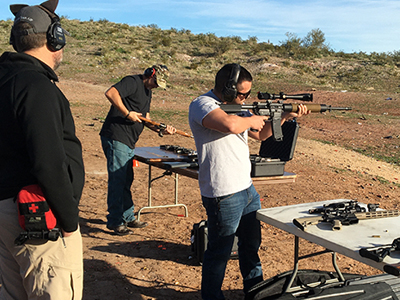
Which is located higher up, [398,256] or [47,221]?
[47,221]

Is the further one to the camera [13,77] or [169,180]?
[169,180]

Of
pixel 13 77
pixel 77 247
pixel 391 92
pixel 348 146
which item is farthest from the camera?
pixel 391 92

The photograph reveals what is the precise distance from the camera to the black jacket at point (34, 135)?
1844 millimetres

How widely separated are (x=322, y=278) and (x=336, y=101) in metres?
20.6

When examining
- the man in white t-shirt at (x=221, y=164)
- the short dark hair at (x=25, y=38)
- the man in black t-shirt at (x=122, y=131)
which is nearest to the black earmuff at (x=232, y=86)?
the man in white t-shirt at (x=221, y=164)

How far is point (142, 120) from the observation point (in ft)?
16.4

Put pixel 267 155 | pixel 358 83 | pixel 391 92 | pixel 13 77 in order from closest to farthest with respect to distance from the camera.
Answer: pixel 13 77 → pixel 267 155 → pixel 391 92 → pixel 358 83

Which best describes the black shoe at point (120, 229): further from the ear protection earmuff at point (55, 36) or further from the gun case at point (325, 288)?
the ear protection earmuff at point (55, 36)

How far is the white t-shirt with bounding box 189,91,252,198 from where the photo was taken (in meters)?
2.92

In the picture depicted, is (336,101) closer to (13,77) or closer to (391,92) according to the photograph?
(391,92)

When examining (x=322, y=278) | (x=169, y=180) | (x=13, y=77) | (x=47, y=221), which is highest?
(x=13, y=77)

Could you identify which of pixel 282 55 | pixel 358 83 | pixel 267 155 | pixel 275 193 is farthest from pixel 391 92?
pixel 267 155

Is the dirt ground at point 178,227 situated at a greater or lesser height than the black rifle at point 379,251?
lesser

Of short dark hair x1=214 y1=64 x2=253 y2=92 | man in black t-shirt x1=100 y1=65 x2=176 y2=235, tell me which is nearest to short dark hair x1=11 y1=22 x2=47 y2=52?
short dark hair x1=214 y1=64 x2=253 y2=92
